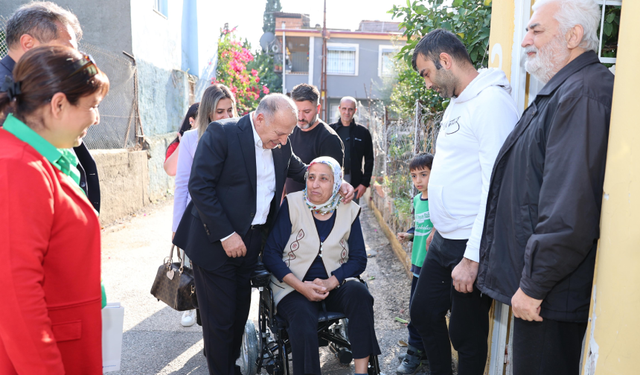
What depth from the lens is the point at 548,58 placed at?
2053 mm

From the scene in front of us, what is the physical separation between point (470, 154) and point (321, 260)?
52.1 inches

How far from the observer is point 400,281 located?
5547 mm

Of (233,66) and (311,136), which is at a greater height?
(233,66)

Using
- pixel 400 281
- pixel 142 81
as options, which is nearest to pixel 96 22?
pixel 142 81

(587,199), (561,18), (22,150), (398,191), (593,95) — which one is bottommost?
(398,191)

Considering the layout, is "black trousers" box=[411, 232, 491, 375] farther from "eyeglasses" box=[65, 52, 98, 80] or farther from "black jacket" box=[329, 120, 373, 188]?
"black jacket" box=[329, 120, 373, 188]

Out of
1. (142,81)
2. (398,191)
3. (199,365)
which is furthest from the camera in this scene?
(142,81)

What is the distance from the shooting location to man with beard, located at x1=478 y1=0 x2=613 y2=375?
1750 millimetres

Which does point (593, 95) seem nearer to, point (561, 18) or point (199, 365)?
point (561, 18)

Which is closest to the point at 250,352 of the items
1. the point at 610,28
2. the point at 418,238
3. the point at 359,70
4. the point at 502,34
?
the point at 418,238

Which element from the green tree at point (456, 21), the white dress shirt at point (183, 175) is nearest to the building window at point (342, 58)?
the green tree at point (456, 21)

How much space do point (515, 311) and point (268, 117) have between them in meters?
1.83

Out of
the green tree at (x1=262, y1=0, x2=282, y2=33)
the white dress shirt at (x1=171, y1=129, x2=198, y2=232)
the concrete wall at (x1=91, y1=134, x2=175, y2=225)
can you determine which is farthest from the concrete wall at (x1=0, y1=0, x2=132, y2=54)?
the green tree at (x1=262, y1=0, x2=282, y2=33)

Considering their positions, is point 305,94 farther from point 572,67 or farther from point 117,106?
point 117,106
